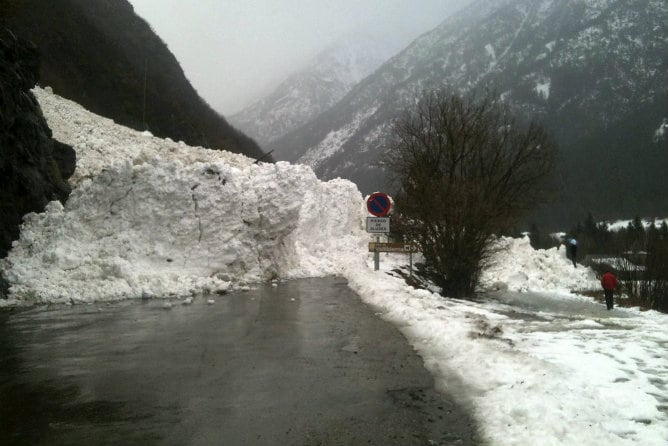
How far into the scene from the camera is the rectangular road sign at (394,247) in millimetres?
17062

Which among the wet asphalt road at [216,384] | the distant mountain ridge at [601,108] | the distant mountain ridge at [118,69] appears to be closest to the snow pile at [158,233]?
the wet asphalt road at [216,384]

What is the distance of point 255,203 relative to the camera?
17266mm

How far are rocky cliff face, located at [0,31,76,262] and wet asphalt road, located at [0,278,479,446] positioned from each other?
461cm

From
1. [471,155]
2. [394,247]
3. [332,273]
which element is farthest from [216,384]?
[471,155]

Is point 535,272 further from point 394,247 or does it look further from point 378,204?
point 378,204

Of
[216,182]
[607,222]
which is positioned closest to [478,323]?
[216,182]

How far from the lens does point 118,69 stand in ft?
145

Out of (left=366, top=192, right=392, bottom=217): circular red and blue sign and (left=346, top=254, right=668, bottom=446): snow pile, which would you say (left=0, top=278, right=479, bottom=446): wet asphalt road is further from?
(left=366, top=192, right=392, bottom=217): circular red and blue sign

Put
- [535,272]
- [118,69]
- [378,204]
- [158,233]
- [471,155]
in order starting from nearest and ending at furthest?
[158,233]
[378,204]
[535,272]
[471,155]
[118,69]

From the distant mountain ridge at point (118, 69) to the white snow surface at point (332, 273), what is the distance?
11.8 metres

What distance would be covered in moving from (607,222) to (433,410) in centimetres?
11394

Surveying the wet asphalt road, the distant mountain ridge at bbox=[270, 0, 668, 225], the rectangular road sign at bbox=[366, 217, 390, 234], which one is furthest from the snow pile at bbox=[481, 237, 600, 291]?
the distant mountain ridge at bbox=[270, 0, 668, 225]

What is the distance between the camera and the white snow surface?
4.88 metres

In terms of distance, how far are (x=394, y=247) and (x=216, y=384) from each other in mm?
12233
